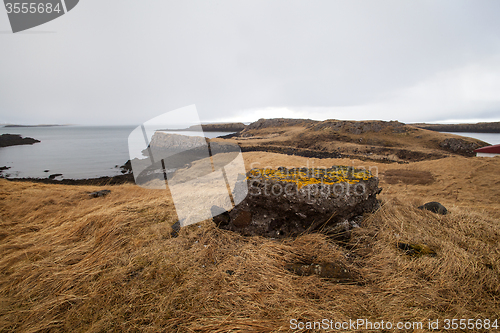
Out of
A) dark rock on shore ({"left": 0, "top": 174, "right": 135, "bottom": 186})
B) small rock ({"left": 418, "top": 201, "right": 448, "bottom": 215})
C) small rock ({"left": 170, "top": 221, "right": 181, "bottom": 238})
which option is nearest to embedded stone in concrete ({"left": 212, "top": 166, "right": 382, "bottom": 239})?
small rock ({"left": 170, "top": 221, "right": 181, "bottom": 238})

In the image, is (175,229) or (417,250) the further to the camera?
(175,229)

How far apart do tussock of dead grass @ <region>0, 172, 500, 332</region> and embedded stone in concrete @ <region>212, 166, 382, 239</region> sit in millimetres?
221

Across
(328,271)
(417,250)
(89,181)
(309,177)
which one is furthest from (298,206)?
(89,181)

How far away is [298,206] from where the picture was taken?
3.32 m

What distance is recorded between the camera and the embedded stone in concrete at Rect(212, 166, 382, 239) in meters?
3.28

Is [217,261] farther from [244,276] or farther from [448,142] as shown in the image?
[448,142]

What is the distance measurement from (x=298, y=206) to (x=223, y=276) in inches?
63.6

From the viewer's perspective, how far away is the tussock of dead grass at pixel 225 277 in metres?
1.92

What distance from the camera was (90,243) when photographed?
3189 millimetres

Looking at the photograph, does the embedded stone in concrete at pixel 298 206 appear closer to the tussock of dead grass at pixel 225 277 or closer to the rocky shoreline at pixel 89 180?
the tussock of dead grass at pixel 225 277

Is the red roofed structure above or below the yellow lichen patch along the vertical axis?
below

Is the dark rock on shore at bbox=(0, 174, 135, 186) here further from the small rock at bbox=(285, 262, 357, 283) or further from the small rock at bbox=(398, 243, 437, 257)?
the small rock at bbox=(398, 243, 437, 257)

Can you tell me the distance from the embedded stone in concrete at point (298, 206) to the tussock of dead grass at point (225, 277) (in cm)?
22

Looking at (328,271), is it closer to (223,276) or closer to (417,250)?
(223,276)
